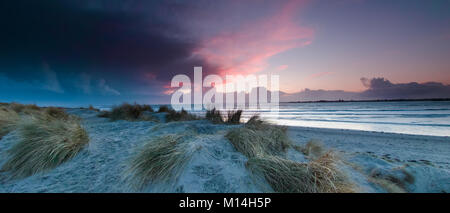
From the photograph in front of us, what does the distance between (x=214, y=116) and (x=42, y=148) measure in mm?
5171

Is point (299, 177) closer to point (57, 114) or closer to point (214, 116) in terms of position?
point (214, 116)

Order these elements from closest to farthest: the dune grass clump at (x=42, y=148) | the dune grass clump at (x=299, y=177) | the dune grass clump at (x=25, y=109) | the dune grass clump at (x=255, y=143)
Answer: the dune grass clump at (x=299, y=177), the dune grass clump at (x=42, y=148), the dune grass clump at (x=255, y=143), the dune grass clump at (x=25, y=109)

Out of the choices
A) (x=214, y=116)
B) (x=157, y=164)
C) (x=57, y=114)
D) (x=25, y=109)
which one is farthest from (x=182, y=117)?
(x=25, y=109)

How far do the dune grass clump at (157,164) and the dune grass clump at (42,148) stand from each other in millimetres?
1505

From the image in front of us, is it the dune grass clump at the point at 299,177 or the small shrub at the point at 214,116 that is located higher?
the small shrub at the point at 214,116

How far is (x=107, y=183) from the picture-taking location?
214 centimetres

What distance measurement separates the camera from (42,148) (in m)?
2.66

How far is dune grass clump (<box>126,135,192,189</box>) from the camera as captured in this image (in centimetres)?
201

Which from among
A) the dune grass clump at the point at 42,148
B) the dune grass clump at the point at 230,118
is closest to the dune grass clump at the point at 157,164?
the dune grass clump at the point at 42,148

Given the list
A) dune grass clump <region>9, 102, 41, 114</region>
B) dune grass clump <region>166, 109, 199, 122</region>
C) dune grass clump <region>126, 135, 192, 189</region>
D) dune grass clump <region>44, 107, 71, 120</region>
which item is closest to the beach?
dune grass clump <region>126, 135, 192, 189</region>

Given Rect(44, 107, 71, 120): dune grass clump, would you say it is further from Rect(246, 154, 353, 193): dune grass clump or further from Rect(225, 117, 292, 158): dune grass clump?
Rect(246, 154, 353, 193): dune grass clump

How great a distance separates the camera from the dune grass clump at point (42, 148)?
2.53m

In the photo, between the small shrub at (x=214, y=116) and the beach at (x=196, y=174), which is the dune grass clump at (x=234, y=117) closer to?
the small shrub at (x=214, y=116)

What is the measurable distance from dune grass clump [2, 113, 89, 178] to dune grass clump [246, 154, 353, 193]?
3.05m
